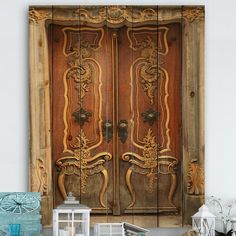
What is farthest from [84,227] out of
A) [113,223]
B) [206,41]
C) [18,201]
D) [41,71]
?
[206,41]

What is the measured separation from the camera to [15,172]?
3.13 meters

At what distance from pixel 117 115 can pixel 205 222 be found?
2.15 ft

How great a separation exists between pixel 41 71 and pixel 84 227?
0.77 meters

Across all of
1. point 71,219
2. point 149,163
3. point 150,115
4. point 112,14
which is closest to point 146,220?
→ point 149,163

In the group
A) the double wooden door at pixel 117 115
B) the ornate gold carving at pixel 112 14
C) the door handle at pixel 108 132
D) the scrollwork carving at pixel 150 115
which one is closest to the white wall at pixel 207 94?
the ornate gold carving at pixel 112 14

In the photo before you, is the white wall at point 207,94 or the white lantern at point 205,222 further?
the white wall at point 207,94

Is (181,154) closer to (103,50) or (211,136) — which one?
(211,136)

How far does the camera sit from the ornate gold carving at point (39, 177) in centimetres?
310

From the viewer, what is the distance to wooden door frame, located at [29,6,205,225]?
10.2ft

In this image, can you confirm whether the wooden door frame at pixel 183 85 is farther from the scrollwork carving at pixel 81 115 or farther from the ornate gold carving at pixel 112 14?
the scrollwork carving at pixel 81 115

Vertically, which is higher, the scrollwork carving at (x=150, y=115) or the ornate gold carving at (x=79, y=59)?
the ornate gold carving at (x=79, y=59)

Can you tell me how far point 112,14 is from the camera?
10.2 ft

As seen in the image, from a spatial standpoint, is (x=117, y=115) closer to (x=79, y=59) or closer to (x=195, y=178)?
(x=79, y=59)

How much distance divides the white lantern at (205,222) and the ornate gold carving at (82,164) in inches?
18.6
